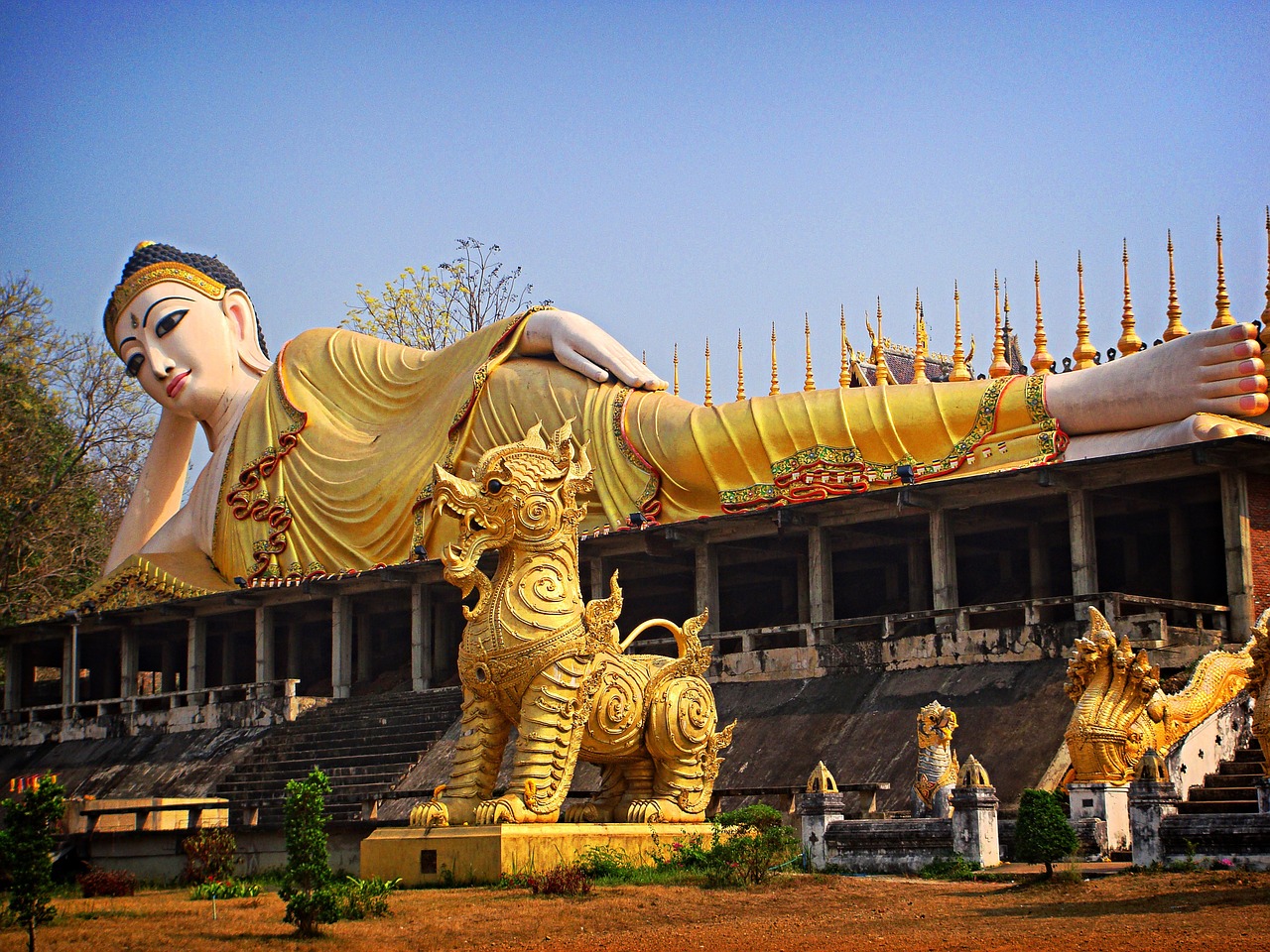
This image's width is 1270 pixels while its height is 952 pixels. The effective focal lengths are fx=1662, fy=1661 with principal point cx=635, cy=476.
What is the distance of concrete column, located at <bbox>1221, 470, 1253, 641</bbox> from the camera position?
18344mm

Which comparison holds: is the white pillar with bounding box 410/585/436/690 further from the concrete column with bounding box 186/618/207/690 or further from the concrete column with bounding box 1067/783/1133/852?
the concrete column with bounding box 1067/783/1133/852

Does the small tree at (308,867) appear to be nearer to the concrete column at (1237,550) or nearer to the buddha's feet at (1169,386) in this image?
the concrete column at (1237,550)

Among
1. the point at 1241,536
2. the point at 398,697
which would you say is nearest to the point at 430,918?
the point at 1241,536

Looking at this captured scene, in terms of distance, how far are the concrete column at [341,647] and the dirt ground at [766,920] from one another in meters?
13.6

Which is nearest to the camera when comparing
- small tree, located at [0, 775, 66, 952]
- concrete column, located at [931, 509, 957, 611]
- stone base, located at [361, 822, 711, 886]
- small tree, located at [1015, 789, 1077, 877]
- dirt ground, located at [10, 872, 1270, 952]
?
dirt ground, located at [10, 872, 1270, 952]

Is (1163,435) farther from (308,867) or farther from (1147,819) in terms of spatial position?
(308,867)

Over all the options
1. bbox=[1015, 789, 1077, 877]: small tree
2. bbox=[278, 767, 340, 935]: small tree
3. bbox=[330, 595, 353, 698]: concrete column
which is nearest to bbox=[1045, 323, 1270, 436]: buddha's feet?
bbox=[1015, 789, 1077, 877]: small tree

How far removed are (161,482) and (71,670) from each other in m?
4.04

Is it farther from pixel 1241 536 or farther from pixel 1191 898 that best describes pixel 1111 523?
pixel 1191 898

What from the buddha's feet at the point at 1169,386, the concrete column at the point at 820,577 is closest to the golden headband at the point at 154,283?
the concrete column at the point at 820,577

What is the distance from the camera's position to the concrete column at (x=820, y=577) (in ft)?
70.5

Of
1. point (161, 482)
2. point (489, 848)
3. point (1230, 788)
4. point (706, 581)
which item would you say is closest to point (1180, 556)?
point (706, 581)

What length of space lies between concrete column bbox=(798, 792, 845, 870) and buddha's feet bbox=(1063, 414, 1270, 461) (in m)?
7.41

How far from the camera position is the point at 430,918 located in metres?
10.5
